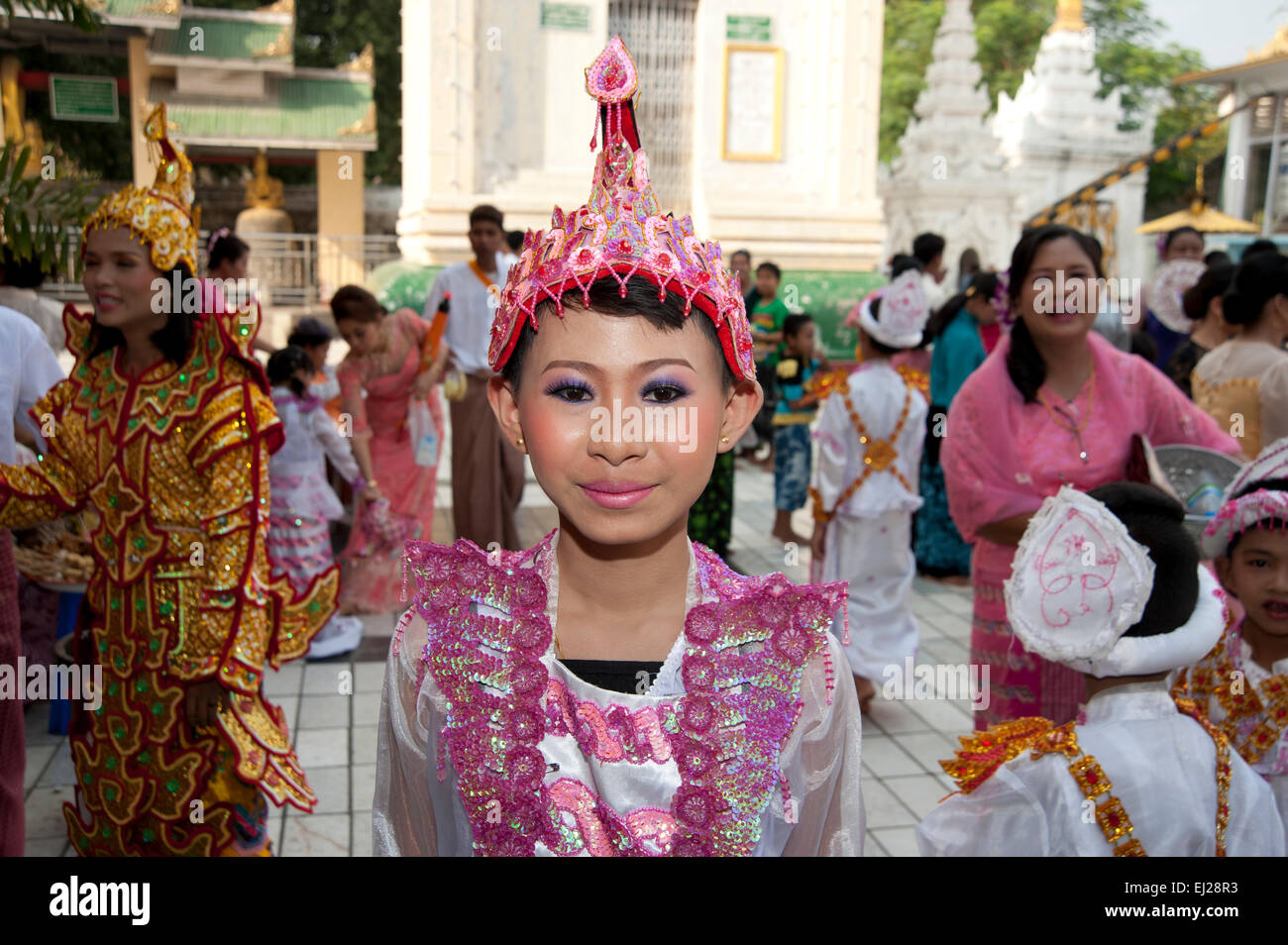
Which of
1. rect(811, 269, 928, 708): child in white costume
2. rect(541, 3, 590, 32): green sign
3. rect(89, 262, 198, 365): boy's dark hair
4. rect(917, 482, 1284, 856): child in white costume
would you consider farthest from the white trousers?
rect(541, 3, 590, 32): green sign

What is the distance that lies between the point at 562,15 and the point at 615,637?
462 inches

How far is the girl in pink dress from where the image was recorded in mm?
5758

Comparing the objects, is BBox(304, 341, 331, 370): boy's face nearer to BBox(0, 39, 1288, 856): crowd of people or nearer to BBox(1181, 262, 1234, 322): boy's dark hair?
BBox(0, 39, 1288, 856): crowd of people

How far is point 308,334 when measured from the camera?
18.5 feet

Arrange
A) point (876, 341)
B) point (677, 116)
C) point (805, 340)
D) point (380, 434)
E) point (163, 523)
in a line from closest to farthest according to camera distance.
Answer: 1. point (163, 523)
2. point (876, 341)
3. point (380, 434)
4. point (805, 340)
5. point (677, 116)

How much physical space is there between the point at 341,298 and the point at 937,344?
3491 millimetres

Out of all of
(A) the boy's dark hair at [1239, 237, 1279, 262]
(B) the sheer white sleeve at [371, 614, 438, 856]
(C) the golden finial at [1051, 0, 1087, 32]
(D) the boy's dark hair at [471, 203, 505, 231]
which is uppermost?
(C) the golden finial at [1051, 0, 1087, 32]

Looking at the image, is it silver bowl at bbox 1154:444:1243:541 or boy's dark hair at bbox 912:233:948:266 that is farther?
boy's dark hair at bbox 912:233:948:266

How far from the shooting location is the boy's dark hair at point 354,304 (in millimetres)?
5676

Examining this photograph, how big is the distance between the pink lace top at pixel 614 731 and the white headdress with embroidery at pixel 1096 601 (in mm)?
691

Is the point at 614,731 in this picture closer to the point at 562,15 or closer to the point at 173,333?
the point at 173,333

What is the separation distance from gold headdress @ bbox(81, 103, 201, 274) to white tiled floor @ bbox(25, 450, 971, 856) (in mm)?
1936

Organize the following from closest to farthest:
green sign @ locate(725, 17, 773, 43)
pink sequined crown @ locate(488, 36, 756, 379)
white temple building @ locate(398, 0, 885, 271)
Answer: pink sequined crown @ locate(488, 36, 756, 379) → white temple building @ locate(398, 0, 885, 271) → green sign @ locate(725, 17, 773, 43)

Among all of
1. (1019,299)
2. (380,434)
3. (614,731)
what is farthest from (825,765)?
(380,434)
